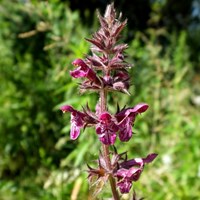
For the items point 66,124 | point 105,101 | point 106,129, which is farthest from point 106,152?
point 66,124

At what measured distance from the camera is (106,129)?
2.04 m

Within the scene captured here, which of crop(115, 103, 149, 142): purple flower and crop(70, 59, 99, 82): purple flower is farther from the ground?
crop(70, 59, 99, 82): purple flower

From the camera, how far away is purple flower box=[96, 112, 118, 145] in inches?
79.2

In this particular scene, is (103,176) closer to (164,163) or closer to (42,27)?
(164,163)

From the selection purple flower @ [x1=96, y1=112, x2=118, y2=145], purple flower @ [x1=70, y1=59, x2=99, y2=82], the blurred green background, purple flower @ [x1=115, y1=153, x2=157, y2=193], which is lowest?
purple flower @ [x1=115, y1=153, x2=157, y2=193]

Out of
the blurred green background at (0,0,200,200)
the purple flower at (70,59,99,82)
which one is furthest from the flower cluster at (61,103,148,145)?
the blurred green background at (0,0,200,200)

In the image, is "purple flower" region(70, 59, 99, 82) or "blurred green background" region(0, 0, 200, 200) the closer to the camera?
"purple flower" region(70, 59, 99, 82)

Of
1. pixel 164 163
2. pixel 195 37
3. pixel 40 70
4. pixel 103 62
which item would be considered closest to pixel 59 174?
pixel 164 163

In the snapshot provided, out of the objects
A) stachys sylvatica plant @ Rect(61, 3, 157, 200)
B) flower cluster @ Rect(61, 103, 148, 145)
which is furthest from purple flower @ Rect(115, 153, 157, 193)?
flower cluster @ Rect(61, 103, 148, 145)

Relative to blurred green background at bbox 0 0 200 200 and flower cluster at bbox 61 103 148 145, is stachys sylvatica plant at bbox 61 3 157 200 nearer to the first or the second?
flower cluster at bbox 61 103 148 145

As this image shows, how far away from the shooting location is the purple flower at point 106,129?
2.01 meters

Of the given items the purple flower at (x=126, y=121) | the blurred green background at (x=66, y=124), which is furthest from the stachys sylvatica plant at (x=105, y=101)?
the blurred green background at (x=66, y=124)

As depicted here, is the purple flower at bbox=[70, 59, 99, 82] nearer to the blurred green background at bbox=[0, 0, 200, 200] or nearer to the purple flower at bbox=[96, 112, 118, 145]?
the purple flower at bbox=[96, 112, 118, 145]

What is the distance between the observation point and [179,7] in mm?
15664
